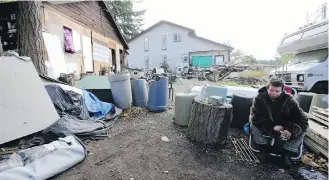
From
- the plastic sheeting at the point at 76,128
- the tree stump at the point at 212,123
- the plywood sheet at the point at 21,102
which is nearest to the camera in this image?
the plywood sheet at the point at 21,102

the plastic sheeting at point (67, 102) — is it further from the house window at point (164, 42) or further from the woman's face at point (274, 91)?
the house window at point (164, 42)

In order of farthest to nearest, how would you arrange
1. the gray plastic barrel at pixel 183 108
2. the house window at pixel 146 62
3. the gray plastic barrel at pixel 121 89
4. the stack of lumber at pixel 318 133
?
the house window at pixel 146 62 < the gray plastic barrel at pixel 121 89 < the gray plastic barrel at pixel 183 108 < the stack of lumber at pixel 318 133

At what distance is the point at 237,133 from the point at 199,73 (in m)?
13.7

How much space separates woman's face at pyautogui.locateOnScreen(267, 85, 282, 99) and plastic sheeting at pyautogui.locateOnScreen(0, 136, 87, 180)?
8.70ft

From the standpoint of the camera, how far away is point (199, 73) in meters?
17.2

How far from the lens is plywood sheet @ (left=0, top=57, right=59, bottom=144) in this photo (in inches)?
114

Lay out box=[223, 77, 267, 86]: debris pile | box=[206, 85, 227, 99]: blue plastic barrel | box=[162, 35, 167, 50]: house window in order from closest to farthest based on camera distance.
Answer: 1. box=[206, 85, 227, 99]: blue plastic barrel
2. box=[223, 77, 267, 86]: debris pile
3. box=[162, 35, 167, 50]: house window

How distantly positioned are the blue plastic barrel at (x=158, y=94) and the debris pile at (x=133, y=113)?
0.21m

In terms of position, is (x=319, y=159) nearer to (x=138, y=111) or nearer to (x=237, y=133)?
(x=237, y=133)

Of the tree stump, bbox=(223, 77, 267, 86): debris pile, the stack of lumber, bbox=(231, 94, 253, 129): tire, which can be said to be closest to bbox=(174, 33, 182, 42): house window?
bbox=(223, 77, 267, 86): debris pile

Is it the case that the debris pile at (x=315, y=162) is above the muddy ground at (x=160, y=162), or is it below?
below

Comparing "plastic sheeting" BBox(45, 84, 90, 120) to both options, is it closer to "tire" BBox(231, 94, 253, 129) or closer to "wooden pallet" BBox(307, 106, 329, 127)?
"tire" BBox(231, 94, 253, 129)

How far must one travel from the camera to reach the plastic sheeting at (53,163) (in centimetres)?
201

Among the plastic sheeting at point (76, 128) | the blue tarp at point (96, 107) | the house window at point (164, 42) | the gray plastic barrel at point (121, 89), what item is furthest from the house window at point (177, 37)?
the plastic sheeting at point (76, 128)
